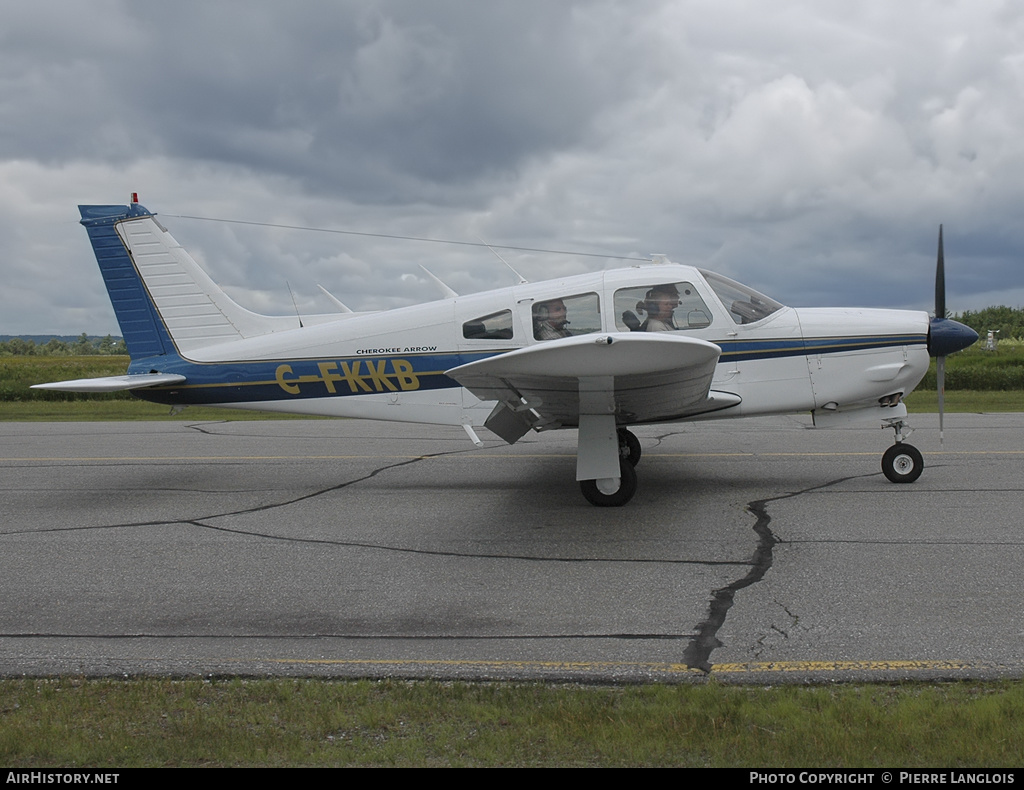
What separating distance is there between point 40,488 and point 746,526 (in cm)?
836

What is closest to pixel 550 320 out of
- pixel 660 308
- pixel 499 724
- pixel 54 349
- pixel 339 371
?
pixel 660 308

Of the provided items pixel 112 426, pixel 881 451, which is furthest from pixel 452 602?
pixel 112 426

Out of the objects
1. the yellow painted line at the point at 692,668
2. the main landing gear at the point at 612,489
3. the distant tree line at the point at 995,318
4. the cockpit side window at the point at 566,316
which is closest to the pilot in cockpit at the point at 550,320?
the cockpit side window at the point at 566,316

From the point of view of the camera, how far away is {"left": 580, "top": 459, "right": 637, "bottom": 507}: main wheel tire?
840cm

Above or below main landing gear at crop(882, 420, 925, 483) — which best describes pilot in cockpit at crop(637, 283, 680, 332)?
above

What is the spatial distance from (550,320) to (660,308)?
3.76 ft

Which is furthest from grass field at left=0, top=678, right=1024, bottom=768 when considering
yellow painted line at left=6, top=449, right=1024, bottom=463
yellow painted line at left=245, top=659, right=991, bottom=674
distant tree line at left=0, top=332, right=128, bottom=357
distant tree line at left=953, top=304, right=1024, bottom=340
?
distant tree line at left=0, top=332, right=128, bottom=357

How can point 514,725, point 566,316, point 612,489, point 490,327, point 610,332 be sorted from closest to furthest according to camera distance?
point 514,725 < point 612,489 < point 610,332 < point 566,316 < point 490,327

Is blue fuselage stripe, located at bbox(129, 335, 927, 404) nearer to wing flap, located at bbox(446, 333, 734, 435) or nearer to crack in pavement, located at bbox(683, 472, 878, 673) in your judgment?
wing flap, located at bbox(446, 333, 734, 435)

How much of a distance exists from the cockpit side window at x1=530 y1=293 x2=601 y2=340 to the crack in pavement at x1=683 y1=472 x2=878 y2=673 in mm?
2439

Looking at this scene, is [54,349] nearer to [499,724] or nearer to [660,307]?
[660,307]

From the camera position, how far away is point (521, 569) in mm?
6414

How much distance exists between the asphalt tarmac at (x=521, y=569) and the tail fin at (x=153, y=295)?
1833mm
